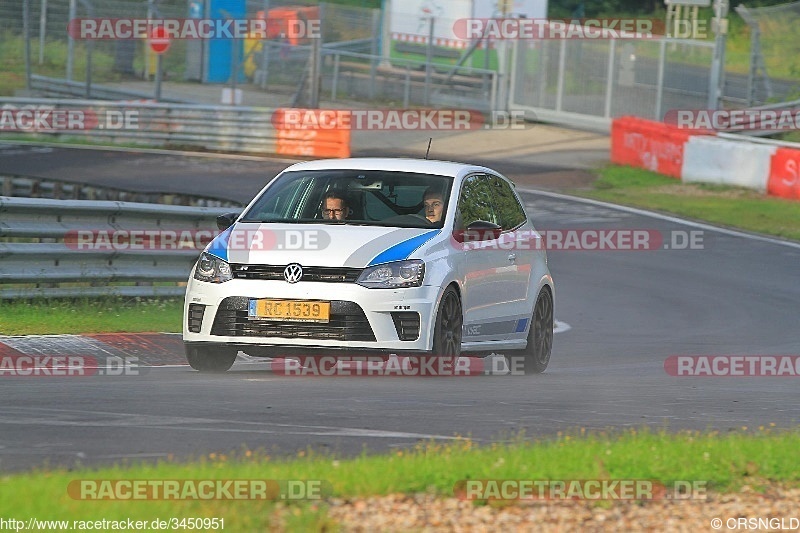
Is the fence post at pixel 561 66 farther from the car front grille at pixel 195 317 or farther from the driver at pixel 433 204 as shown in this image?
the car front grille at pixel 195 317

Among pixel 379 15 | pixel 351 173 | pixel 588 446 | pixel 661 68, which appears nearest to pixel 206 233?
pixel 351 173

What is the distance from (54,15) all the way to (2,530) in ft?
120

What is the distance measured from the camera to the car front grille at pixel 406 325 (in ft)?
33.2

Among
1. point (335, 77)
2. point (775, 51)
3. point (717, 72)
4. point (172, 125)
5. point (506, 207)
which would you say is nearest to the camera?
point (506, 207)

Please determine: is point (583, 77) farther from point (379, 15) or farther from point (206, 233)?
point (206, 233)

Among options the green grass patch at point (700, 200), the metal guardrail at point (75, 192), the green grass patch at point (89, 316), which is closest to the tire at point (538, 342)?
the green grass patch at point (89, 316)

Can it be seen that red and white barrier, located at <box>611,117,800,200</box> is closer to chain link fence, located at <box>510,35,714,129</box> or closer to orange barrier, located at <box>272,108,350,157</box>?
chain link fence, located at <box>510,35,714,129</box>

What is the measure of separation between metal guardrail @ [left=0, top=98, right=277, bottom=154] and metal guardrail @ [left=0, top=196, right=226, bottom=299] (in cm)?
1816

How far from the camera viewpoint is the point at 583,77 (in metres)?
39.7

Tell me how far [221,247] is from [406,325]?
1.41m

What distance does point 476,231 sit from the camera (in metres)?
11.3

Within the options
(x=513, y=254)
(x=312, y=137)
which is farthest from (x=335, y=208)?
(x=312, y=137)

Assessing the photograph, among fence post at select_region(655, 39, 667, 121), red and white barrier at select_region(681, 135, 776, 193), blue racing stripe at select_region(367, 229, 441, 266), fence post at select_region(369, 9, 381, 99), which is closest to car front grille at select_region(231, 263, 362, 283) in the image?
blue racing stripe at select_region(367, 229, 441, 266)

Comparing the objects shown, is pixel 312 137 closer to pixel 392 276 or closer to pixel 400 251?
pixel 400 251
